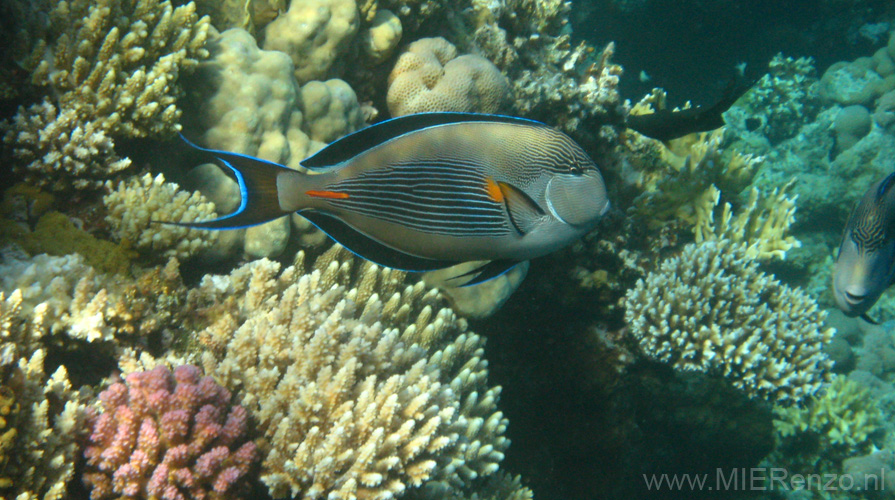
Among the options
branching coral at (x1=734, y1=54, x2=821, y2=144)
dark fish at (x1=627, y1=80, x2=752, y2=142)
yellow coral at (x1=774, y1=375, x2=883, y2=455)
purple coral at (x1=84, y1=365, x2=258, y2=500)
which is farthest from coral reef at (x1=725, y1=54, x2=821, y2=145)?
purple coral at (x1=84, y1=365, x2=258, y2=500)

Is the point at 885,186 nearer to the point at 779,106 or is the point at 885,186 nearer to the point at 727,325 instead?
the point at 727,325

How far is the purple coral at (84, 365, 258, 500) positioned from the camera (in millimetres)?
1729

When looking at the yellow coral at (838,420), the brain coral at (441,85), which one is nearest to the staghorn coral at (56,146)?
the brain coral at (441,85)

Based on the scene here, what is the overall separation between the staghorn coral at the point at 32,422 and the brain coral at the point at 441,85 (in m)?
2.71

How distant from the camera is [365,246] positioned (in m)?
1.58

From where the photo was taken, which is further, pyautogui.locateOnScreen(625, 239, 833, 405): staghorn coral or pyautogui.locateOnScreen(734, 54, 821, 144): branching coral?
pyautogui.locateOnScreen(734, 54, 821, 144): branching coral

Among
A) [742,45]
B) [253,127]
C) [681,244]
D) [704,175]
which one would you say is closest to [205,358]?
[253,127]

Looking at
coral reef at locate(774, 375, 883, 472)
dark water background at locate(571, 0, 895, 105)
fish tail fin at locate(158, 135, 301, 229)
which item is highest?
dark water background at locate(571, 0, 895, 105)

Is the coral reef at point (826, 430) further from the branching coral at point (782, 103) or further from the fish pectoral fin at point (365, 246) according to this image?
the branching coral at point (782, 103)

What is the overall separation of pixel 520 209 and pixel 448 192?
10.7 inches

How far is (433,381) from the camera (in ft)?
8.71

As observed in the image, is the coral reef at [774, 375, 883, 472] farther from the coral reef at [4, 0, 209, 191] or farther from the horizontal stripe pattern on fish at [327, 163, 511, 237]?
the coral reef at [4, 0, 209, 191]

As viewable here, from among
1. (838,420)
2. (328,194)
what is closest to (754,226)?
(838,420)

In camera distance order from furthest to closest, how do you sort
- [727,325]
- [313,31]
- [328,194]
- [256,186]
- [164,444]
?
1. [727,325]
2. [313,31]
3. [164,444]
4. [328,194]
5. [256,186]
